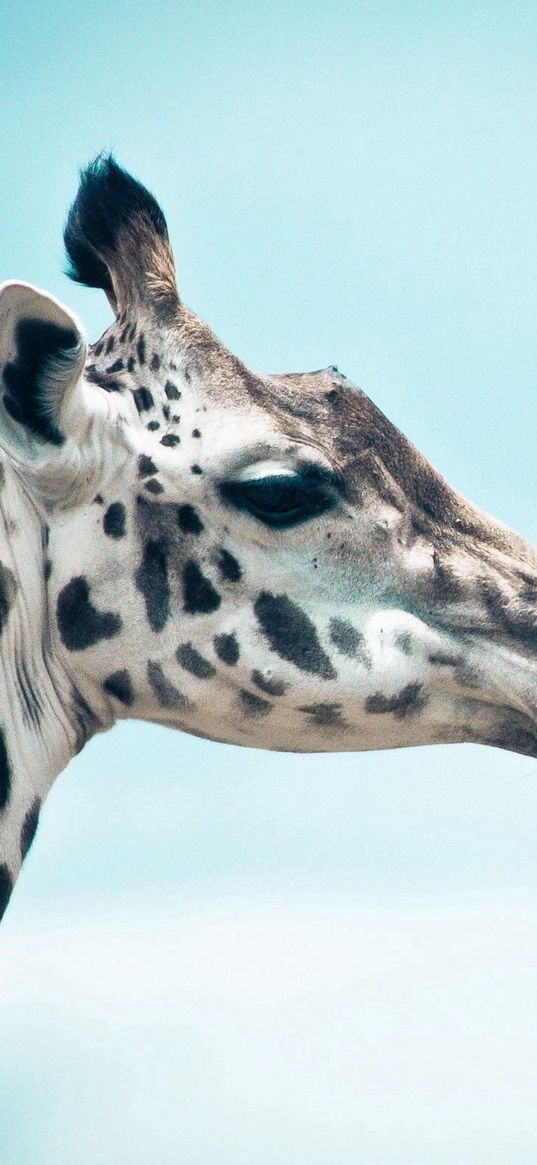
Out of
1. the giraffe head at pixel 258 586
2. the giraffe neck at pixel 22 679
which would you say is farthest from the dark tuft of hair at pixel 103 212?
the giraffe neck at pixel 22 679

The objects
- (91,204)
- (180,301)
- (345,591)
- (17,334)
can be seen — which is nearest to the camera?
(17,334)

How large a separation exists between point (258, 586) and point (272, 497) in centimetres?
30

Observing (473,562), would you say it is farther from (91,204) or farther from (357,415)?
(91,204)

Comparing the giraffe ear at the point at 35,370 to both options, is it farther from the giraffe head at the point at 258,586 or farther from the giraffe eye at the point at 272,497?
the giraffe eye at the point at 272,497

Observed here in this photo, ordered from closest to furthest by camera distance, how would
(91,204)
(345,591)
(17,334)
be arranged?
(17,334) → (345,591) → (91,204)

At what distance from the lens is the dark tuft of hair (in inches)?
247

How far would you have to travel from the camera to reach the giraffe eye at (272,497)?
5090 mm

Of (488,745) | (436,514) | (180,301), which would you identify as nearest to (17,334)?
(180,301)

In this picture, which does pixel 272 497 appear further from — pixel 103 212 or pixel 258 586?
pixel 103 212

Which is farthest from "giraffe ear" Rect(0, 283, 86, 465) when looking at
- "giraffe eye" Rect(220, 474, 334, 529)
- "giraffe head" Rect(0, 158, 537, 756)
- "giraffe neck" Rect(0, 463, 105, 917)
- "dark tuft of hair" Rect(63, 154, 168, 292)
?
"dark tuft of hair" Rect(63, 154, 168, 292)

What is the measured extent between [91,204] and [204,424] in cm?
160

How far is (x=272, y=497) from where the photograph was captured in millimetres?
5086

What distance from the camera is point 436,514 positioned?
5391 mm

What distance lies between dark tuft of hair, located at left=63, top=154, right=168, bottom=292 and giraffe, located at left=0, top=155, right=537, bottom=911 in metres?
1.26
